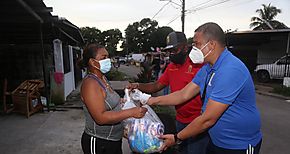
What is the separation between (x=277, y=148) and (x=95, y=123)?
4.18m

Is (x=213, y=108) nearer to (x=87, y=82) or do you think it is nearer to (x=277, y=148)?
(x=87, y=82)

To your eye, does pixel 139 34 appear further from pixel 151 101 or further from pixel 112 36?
pixel 151 101

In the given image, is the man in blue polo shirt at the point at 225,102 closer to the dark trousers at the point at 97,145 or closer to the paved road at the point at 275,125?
the dark trousers at the point at 97,145

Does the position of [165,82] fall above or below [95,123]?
above

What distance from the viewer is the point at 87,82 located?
2.34 m

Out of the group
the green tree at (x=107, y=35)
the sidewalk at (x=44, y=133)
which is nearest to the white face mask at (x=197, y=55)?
the sidewalk at (x=44, y=133)

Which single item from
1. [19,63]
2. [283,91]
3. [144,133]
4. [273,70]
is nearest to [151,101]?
[144,133]

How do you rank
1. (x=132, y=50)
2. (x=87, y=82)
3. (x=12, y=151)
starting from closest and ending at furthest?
(x=87, y=82)
(x=12, y=151)
(x=132, y=50)

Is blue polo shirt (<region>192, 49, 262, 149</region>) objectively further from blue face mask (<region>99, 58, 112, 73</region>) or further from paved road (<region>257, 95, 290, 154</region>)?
paved road (<region>257, 95, 290, 154</region>)

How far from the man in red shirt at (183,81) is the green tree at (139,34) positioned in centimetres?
6792

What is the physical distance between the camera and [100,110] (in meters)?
2.23

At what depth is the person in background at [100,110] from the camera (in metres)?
2.25

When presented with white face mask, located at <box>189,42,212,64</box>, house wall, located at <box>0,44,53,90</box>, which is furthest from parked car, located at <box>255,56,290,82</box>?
white face mask, located at <box>189,42,212,64</box>

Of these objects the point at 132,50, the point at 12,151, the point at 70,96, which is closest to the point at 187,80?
the point at 12,151
